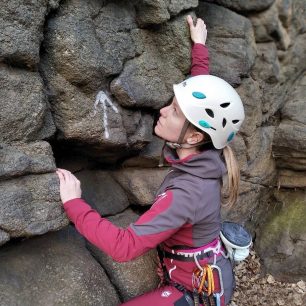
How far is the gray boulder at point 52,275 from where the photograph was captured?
3.62m

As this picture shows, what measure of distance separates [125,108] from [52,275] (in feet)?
5.91

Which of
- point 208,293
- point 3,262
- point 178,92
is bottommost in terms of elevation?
point 208,293

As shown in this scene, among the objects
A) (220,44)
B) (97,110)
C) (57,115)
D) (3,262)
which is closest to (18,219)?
(3,262)

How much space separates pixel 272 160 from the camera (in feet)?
21.5

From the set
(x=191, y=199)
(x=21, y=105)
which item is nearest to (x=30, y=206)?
(x=21, y=105)

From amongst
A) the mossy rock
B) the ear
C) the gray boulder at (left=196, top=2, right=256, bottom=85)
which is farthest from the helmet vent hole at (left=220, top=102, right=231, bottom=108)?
the mossy rock

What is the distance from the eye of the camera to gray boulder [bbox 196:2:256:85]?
18.4 ft

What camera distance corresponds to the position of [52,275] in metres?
3.84

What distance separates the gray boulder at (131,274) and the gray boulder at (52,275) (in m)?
0.16

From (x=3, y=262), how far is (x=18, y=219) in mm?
509

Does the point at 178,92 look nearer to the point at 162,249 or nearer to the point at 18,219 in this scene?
the point at 162,249

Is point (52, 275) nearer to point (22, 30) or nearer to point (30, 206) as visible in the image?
point (30, 206)

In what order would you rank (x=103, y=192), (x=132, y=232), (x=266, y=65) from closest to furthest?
(x=132, y=232)
(x=103, y=192)
(x=266, y=65)

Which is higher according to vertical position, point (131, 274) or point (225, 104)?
point (225, 104)
